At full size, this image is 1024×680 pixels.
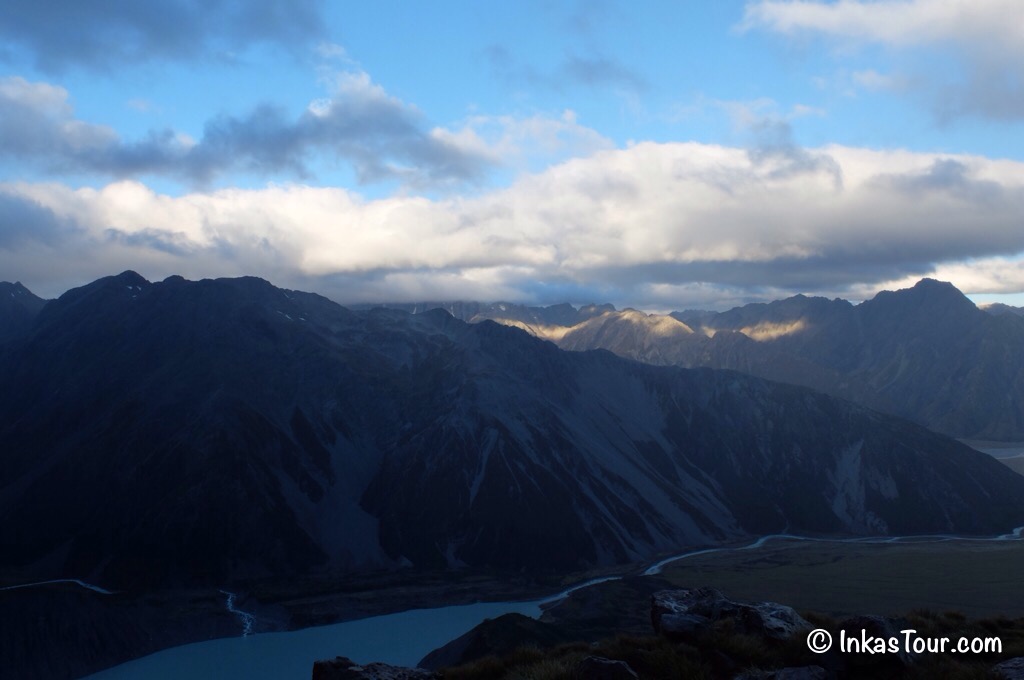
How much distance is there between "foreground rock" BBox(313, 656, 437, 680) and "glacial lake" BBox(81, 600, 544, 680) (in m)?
80.9

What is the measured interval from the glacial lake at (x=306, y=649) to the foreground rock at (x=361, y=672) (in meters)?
80.9

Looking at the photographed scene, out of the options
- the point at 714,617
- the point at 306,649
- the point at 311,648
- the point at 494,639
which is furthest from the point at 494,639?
the point at 714,617

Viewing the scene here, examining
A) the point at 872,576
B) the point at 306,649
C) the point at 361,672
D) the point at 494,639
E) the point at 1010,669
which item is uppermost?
the point at 361,672

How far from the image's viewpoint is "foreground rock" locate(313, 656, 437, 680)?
71.2ft

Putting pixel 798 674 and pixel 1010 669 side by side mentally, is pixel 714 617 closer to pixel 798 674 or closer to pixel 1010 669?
pixel 798 674

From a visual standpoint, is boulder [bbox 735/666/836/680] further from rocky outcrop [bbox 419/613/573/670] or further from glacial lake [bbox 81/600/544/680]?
glacial lake [bbox 81/600/544/680]

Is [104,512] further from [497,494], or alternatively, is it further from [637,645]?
[637,645]

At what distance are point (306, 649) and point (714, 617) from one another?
97.7 metres

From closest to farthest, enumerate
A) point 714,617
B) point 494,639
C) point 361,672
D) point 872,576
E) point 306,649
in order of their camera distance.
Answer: point 361,672 < point 714,617 < point 494,639 < point 306,649 < point 872,576

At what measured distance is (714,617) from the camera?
1084 inches

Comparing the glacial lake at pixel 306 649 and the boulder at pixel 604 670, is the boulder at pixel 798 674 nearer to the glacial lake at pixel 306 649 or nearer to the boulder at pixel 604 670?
the boulder at pixel 604 670

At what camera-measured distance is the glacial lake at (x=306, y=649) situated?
10262cm

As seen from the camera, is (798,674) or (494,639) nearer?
(798,674)

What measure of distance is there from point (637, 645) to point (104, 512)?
163796 millimetres
